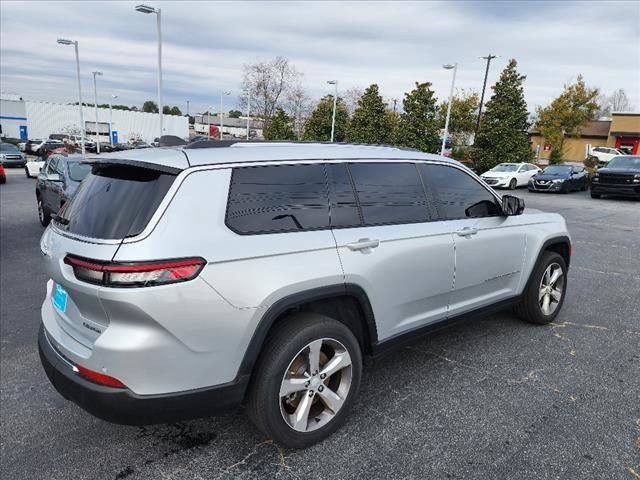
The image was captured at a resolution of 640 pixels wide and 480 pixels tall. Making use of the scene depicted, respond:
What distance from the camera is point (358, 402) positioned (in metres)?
3.13

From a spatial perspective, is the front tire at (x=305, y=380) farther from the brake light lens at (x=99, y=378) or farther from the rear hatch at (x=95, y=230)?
the rear hatch at (x=95, y=230)

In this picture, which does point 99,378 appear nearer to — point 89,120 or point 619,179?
point 619,179

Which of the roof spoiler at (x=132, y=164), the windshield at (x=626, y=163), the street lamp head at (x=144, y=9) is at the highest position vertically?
the street lamp head at (x=144, y=9)

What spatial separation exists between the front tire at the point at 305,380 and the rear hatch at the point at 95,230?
2.86 feet

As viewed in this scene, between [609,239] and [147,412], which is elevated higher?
[147,412]

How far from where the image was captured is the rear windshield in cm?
218

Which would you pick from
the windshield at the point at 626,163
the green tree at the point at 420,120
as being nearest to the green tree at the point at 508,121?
the green tree at the point at 420,120

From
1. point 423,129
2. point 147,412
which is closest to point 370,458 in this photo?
point 147,412

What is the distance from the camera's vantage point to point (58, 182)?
8578mm

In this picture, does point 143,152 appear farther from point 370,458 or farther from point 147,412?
point 370,458

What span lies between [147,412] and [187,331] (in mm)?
445

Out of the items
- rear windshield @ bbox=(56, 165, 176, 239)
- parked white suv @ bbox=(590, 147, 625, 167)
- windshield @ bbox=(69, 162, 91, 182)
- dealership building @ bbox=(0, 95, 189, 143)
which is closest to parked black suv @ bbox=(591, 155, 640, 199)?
parked white suv @ bbox=(590, 147, 625, 167)

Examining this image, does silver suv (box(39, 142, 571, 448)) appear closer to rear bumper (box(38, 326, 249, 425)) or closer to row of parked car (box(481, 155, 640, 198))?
rear bumper (box(38, 326, 249, 425))

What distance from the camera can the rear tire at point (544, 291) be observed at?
4.34m
